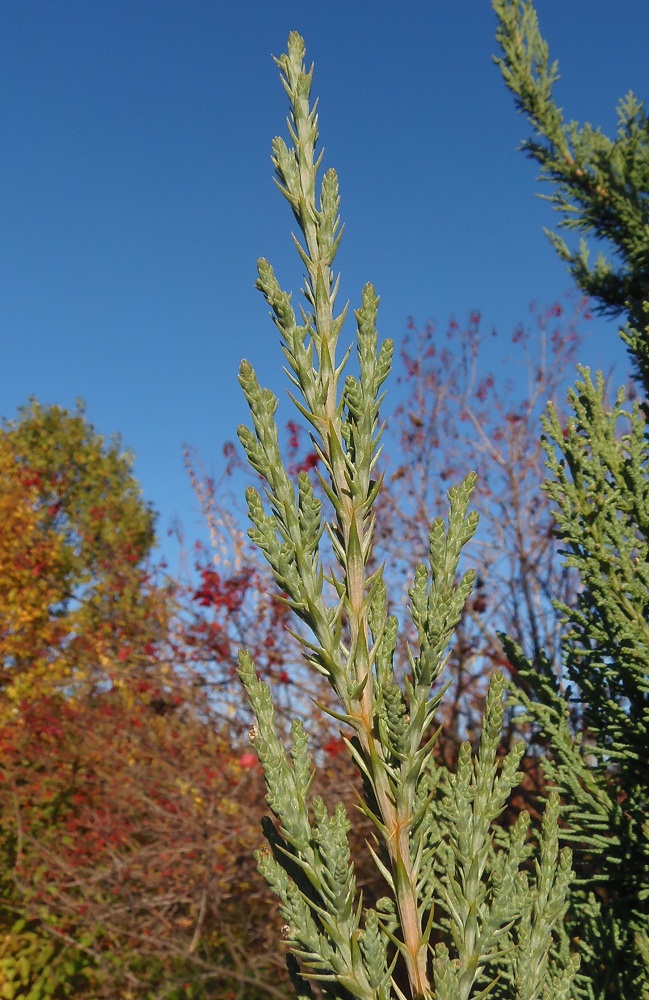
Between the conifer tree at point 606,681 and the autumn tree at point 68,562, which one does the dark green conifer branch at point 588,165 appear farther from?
the autumn tree at point 68,562

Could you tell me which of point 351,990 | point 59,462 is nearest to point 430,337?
point 351,990

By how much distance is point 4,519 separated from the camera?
1510cm

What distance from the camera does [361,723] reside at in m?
1.44

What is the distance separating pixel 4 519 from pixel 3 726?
6.15m

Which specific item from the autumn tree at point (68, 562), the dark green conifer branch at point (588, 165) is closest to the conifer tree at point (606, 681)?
the dark green conifer branch at point (588, 165)

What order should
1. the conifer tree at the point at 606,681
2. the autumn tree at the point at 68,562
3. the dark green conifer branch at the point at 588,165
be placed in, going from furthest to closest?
1. the autumn tree at the point at 68,562
2. the dark green conifer branch at the point at 588,165
3. the conifer tree at the point at 606,681

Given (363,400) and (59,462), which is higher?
(59,462)

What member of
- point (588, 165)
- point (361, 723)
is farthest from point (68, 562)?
point (361, 723)

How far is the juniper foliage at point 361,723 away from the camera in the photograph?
4.47ft

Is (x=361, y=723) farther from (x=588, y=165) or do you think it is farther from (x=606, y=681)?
(x=588, y=165)

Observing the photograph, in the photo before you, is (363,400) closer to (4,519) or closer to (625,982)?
(625,982)

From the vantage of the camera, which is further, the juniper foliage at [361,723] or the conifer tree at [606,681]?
the conifer tree at [606,681]

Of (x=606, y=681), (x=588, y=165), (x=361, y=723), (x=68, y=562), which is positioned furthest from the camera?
(x=68, y=562)

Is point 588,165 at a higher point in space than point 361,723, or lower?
higher
